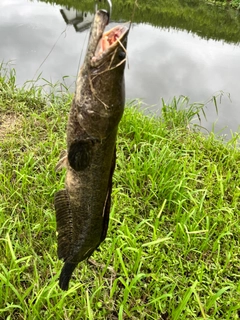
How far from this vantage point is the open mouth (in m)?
1.26

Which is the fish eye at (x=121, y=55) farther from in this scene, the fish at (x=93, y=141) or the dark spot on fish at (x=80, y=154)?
the dark spot on fish at (x=80, y=154)

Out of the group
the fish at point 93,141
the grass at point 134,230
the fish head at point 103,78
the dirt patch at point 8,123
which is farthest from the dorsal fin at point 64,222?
the dirt patch at point 8,123

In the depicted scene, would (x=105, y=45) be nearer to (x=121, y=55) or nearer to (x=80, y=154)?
(x=121, y=55)

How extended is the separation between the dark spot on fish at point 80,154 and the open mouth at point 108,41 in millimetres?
327

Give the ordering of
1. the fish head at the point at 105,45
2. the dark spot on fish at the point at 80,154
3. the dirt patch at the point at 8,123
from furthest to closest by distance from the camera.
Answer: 1. the dirt patch at the point at 8,123
2. the dark spot on fish at the point at 80,154
3. the fish head at the point at 105,45

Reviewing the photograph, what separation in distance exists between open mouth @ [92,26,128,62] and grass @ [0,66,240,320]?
1.56m

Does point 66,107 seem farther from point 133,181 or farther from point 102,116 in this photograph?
point 102,116

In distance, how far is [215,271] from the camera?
2.81 m

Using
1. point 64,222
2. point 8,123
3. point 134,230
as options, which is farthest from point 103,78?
point 8,123

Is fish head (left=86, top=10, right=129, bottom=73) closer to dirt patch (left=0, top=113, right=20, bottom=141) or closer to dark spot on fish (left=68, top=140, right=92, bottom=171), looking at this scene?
dark spot on fish (left=68, top=140, right=92, bottom=171)

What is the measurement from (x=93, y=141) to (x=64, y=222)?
44cm

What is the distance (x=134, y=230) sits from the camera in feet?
9.00

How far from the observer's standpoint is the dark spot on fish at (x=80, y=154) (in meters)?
1.38

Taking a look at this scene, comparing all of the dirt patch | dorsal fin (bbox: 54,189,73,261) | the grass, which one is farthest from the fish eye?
the dirt patch
